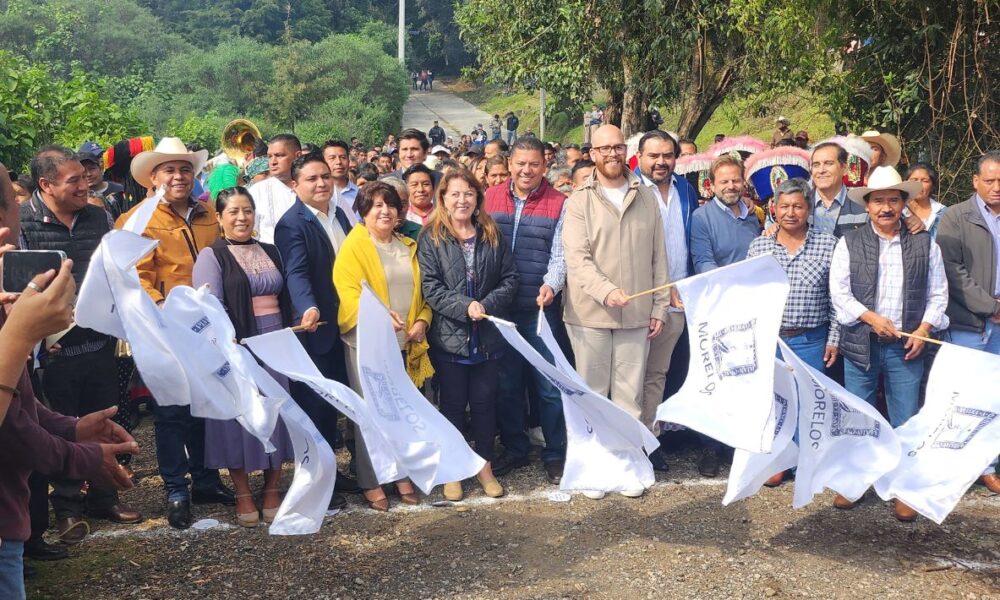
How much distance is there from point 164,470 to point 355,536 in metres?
1.17

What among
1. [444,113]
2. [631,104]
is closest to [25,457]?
[631,104]

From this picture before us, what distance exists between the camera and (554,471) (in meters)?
6.38

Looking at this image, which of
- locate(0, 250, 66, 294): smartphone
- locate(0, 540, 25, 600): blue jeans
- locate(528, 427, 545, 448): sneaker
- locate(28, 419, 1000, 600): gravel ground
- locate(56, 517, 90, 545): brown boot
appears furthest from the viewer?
locate(528, 427, 545, 448): sneaker

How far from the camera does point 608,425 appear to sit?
5.39 metres

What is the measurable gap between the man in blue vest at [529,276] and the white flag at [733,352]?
137cm

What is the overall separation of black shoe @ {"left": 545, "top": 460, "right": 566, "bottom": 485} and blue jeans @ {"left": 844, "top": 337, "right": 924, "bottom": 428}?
1.89 m

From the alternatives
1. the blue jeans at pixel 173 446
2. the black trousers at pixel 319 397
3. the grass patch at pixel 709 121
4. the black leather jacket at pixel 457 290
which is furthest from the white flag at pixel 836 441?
the grass patch at pixel 709 121

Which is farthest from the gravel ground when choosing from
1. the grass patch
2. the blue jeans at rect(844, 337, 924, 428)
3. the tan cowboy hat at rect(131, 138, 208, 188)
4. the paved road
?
the paved road

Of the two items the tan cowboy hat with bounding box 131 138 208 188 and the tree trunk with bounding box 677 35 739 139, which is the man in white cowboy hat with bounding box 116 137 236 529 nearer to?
the tan cowboy hat with bounding box 131 138 208 188

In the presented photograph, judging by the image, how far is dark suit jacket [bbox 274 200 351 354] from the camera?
5.84m

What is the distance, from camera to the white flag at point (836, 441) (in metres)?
5.03

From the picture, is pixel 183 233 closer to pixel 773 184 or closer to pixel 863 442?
pixel 863 442

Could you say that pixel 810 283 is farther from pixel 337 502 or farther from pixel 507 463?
pixel 337 502

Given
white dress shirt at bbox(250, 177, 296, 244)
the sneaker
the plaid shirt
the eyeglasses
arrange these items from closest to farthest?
the plaid shirt → the eyeglasses → the sneaker → white dress shirt at bbox(250, 177, 296, 244)
